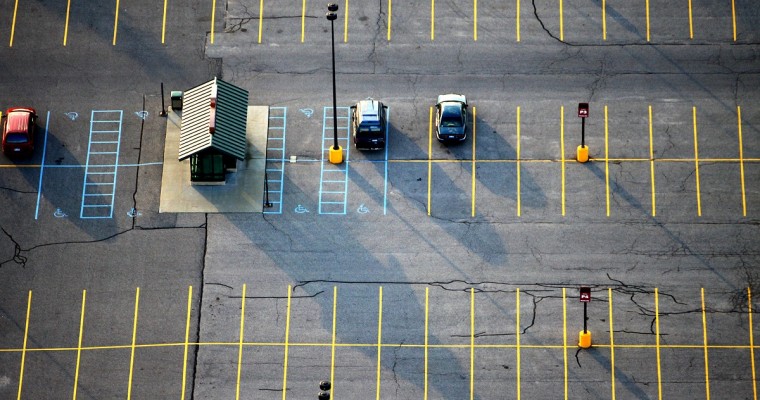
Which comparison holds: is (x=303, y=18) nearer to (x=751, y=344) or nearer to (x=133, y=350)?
(x=133, y=350)

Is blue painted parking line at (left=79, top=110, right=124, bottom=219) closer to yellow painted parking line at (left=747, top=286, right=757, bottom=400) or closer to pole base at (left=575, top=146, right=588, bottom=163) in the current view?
pole base at (left=575, top=146, right=588, bottom=163)

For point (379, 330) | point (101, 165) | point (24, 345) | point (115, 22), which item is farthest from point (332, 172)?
point (24, 345)

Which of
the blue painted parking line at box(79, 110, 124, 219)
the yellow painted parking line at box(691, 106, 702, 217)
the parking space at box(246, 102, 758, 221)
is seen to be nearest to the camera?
the yellow painted parking line at box(691, 106, 702, 217)

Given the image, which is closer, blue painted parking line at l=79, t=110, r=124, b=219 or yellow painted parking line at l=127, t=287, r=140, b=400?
yellow painted parking line at l=127, t=287, r=140, b=400

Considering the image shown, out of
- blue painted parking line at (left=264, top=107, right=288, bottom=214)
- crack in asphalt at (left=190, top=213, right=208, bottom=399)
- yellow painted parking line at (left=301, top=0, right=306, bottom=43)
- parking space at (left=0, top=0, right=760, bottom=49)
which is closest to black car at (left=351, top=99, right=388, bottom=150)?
blue painted parking line at (left=264, top=107, right=288, bottom=214)

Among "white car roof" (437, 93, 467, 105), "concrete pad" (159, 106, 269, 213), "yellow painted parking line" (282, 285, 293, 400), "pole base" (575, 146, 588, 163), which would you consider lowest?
"yellow painted parking line" (282, 285, 293, 400)

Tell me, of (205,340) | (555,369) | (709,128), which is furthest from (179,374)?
(709,128)

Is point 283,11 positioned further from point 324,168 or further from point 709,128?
point 709,128
